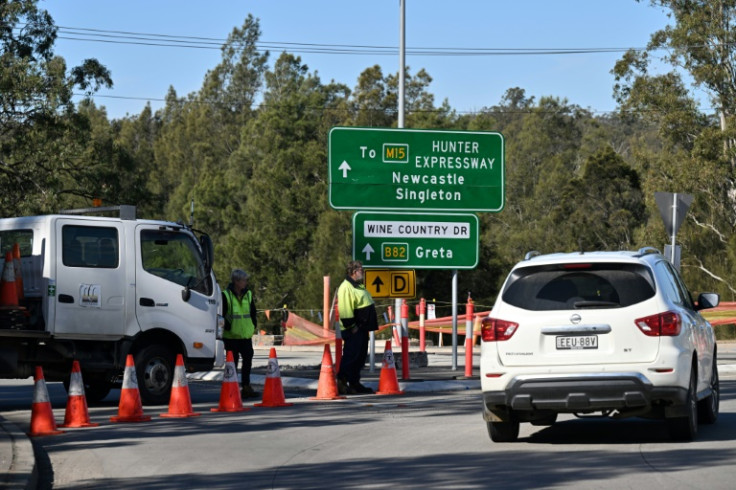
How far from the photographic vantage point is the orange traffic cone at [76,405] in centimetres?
1441

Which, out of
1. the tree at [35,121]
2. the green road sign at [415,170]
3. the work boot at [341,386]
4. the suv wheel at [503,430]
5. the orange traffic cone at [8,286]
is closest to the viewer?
the suv wheel at [503,430]

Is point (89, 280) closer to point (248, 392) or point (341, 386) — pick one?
point (248, 392)

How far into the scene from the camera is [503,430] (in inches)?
486

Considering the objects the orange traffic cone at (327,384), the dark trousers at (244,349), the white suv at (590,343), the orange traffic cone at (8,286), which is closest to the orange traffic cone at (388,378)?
the orange traffic cone at (327,384)

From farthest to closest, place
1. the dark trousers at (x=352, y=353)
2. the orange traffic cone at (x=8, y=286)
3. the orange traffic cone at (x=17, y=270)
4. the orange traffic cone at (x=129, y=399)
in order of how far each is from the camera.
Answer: the dark trousers at (x=352, y=353)
the orange traffic cone at (x=17, y=270)
the orange traffic cone at (x=8, y=286)
the orange traffic cone at (x=129, y=399)

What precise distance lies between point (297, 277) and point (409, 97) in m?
34.3

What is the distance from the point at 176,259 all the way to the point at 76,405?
12.6ft

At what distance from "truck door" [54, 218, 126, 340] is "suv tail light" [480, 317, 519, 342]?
22.2 feet

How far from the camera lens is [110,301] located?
17125 millimetres

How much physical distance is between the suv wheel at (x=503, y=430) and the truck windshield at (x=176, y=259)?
262 inches

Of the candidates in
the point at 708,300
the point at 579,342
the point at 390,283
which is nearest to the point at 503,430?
the point at 579,342

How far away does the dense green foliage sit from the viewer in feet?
132

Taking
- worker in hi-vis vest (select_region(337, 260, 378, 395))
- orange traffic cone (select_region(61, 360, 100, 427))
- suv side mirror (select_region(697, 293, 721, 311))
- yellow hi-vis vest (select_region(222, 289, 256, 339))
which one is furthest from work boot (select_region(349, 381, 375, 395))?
suv side mirror (select_region(697, 293, 721, 311))

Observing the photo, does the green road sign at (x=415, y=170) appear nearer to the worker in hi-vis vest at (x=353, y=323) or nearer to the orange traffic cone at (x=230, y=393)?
the worker in hi-vis vest at (x=353, y=323)
